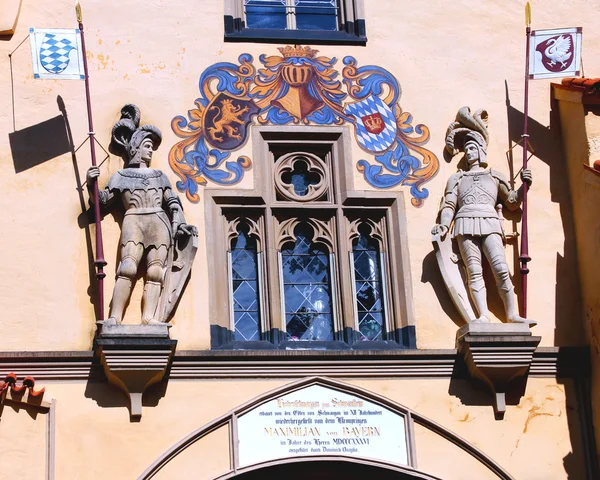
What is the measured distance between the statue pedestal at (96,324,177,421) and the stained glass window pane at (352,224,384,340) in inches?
69.7

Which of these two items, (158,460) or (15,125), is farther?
(15,125)

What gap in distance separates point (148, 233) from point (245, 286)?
0.95 meters

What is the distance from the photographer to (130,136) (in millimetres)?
14109

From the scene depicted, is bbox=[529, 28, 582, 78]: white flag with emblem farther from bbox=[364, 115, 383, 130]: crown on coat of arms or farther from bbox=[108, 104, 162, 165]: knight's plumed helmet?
bbox=[108, 104, 162, 165]: knight's plumed helmet

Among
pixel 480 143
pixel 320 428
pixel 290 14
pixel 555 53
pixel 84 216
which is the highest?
pixel 290 14

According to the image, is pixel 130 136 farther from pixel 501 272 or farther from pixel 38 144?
pixel 501 272

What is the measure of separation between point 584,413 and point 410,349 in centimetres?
148

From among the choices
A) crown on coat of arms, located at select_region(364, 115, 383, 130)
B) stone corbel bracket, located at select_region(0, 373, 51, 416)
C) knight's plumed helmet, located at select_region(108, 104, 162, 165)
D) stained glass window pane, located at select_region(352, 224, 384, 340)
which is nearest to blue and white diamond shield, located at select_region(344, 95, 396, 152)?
crown on coat of arms, located at select_region(364, 115, 383, 130)

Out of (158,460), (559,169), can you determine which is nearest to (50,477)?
(158,460)

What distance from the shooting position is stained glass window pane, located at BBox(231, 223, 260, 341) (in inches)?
544

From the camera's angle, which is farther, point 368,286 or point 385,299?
point 368,286

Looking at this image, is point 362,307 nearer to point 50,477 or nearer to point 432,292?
point 432,292

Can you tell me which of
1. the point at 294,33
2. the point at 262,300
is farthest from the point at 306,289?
the point at 294,33

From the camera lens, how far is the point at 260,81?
14.7m
